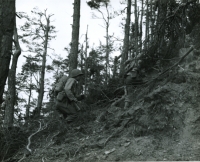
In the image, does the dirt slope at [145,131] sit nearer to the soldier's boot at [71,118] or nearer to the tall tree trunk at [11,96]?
the soldier's boot at [71,118]

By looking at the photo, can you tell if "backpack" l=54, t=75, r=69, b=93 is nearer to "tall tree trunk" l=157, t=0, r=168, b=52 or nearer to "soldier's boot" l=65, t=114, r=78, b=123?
"soldier's boot" l=65, t=114, r=78, b=123

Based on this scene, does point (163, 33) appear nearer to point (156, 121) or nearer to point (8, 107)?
point (156, 121)

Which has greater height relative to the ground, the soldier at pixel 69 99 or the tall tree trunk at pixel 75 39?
the tall tree trunk at pixel 75 39

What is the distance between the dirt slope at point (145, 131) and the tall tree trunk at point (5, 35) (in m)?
2.04

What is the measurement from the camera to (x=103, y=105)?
30.9ft

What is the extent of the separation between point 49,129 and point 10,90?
13.6ft

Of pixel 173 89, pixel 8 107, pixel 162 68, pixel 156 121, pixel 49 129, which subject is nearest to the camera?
pixel 156 121

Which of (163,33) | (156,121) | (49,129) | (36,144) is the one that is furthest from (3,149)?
(163,33)

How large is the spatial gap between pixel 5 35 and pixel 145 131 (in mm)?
3786

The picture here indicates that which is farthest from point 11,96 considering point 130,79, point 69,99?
point 130,79

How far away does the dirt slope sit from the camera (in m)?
5.25

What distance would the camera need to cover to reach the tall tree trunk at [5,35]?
213 inches

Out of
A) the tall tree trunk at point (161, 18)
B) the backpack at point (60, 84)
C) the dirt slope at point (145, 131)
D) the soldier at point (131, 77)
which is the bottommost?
the dirt slope at point (145, 131)

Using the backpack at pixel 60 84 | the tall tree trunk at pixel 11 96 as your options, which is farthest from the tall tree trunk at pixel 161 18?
the tall tree trunk at pixel 11 96
